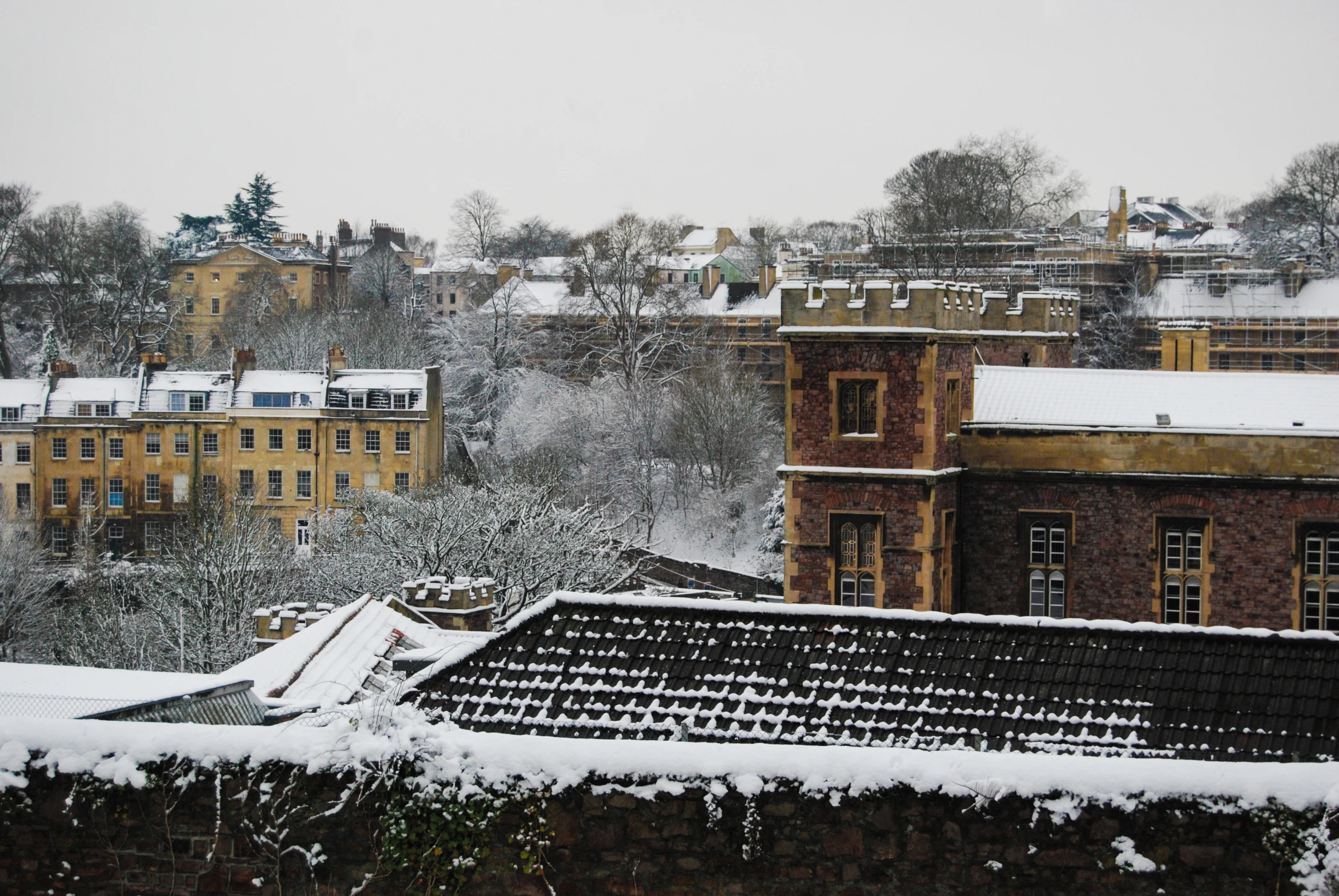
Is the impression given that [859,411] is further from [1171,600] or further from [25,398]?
[25,398]

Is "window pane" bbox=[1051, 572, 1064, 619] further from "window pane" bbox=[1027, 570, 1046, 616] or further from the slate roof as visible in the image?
the slate roof

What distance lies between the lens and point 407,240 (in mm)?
113500

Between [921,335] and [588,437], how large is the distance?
36625 millimetres

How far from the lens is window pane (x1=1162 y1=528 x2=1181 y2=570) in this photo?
24125 mm

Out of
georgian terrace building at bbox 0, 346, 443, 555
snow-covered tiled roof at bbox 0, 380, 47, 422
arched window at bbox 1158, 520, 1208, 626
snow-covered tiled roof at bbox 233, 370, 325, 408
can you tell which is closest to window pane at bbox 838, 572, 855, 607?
arched window at bbox 1158, 520, 1208, 626

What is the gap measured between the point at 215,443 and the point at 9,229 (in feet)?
93.1

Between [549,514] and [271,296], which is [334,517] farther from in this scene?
[271,296]

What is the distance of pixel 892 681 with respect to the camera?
35.5ft

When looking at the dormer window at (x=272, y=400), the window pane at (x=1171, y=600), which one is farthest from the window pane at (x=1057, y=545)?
the dormer window at (x=272, y=400)

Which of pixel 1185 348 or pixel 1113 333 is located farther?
pixel 1113 333

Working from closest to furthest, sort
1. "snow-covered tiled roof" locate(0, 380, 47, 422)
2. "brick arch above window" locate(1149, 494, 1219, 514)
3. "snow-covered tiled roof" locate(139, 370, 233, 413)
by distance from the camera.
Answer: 1. "brick arch above window" locate(1149, 494, 1219, 514)
2. "snow-covered tiled roof" locate(139, 370, 233, 413)
3. "snow-covered tiled roof" locate(0, 380, 47, 422)

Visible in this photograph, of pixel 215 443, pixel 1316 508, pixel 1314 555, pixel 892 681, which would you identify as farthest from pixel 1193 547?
pixel 215 443

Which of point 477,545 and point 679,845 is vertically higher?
point 679,845

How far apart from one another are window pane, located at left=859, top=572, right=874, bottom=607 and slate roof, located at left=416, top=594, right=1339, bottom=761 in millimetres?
12695
